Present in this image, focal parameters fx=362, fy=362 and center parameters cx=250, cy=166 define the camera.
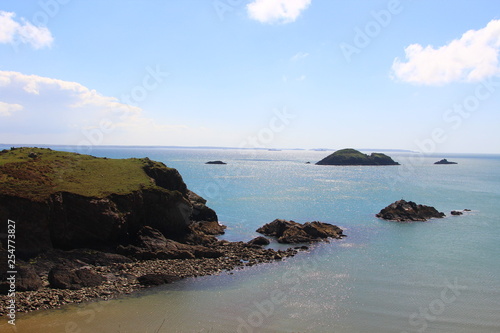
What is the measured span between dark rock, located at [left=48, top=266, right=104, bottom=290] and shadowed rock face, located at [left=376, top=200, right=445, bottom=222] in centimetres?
5724

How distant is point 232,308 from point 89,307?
11.1 m

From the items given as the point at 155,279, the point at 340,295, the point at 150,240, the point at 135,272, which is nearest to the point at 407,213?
the point at 340,295

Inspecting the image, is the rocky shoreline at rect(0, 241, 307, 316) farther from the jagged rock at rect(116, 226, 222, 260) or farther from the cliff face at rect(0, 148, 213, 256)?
the cliff face at rect(0, 148, 213, 256)

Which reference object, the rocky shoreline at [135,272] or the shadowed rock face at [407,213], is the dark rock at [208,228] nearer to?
the rocky shoreline at [135,272]

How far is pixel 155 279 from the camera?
111 feet

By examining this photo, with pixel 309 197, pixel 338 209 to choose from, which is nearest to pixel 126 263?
pixel 338 209

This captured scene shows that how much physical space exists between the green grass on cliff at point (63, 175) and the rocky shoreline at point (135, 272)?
7800 mm

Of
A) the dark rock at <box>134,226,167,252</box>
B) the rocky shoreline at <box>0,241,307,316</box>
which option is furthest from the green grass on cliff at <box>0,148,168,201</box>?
the rocky shoreline at <box>0,241,307,316</box>

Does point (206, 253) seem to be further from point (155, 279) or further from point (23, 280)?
point (23, 280)

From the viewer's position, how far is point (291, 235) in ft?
175

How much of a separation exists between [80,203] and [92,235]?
3.80m

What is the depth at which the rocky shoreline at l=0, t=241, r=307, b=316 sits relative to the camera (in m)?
28.4

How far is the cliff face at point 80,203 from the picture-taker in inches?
1442

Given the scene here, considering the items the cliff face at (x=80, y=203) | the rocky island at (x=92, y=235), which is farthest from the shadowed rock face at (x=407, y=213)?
the cliff face at (x=80, y=203)
